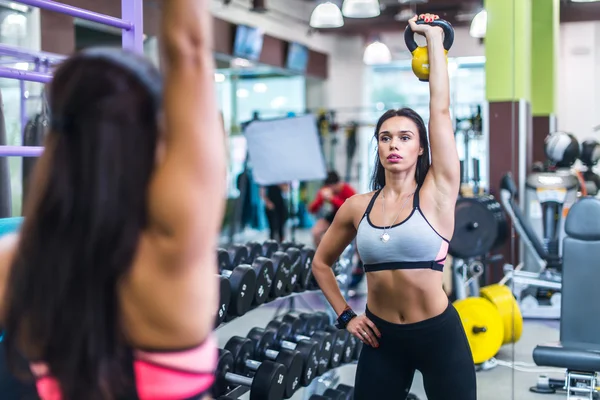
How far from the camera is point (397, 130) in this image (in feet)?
7.29

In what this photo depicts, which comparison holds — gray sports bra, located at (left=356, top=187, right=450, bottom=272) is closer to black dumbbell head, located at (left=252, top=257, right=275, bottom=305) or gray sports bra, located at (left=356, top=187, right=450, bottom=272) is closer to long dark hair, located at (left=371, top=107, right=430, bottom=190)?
long dark hair, located at (left=371, top=107, right=430, bottom=190)

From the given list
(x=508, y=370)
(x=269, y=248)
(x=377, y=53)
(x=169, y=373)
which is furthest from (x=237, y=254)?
(x=377, y=53)

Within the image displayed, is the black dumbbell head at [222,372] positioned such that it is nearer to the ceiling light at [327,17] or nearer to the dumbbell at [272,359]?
the dumbbell at [272,359]

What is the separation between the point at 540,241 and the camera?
4.41 meters

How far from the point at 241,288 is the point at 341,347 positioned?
0.85m

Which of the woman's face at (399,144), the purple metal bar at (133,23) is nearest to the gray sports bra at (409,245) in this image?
the woman's face at (399,144)

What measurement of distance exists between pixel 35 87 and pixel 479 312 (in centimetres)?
367

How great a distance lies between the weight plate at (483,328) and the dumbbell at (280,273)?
1222 mm

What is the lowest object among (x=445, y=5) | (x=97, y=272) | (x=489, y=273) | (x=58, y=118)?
(x=489, y=273)

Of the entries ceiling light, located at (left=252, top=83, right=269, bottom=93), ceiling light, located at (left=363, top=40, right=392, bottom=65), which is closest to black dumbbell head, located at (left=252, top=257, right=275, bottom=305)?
ceiling light, located at (left=363, top=40, right=392, bottom=65)

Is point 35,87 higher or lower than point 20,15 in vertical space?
lower

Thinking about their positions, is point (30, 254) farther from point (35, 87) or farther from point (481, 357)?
point (35, 87)

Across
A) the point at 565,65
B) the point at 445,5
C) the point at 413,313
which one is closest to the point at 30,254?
the point at 413,313

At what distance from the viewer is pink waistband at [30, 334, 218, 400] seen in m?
Answer: 0.95
